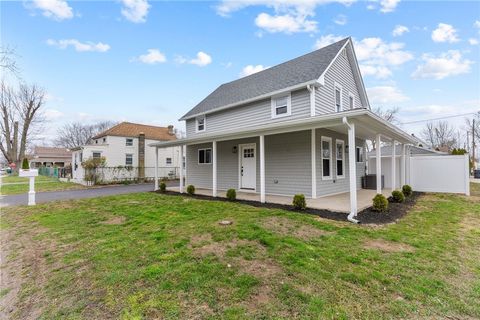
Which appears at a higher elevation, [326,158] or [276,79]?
[276,79]

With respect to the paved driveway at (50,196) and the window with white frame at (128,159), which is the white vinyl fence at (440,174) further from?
the window with white frame at (128,159)

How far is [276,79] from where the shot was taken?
11.1 meters

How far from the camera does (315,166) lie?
844 centimetres

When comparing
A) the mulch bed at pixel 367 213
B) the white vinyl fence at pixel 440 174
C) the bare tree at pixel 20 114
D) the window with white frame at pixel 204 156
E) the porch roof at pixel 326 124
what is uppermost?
the bare tree at pixel 20 114

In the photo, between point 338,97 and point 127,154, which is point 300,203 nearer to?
point 338,97

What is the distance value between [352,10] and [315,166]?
25.2 ft

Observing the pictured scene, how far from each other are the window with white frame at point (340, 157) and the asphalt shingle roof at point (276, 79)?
3.21 metres

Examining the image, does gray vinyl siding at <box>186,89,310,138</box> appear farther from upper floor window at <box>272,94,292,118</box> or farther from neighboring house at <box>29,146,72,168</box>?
neighboring house at <box>29,146,72,168</box>

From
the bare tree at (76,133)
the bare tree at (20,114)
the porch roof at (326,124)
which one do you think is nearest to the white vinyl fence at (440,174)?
the porch roof at (326,124)

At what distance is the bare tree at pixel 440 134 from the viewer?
41.1 m

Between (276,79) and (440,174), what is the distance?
947 cm

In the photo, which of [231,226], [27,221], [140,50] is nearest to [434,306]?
[231,226]

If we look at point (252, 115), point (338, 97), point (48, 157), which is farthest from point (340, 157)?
point (48, 157)

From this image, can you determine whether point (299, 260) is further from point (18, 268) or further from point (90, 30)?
point (90, 30)
